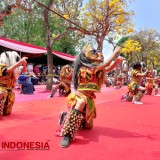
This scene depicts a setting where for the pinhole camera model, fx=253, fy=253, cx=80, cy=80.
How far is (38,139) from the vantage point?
2990mm

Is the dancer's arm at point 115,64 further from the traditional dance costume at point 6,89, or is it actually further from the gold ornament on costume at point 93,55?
the traditional dance costume at point 6,89

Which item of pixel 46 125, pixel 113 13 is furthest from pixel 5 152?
pixel 113 13

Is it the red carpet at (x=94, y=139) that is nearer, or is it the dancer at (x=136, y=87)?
the red carpet at (x=94, y=139)

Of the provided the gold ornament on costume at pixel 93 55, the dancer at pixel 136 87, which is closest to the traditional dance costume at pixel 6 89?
the gold ornament on costume at pixel 93 55

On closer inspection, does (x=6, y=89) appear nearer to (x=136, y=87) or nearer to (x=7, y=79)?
(x=7, y=79)

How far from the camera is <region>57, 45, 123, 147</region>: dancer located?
10.1 feet

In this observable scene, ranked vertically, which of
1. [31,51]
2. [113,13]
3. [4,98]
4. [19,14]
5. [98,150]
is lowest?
[98,150]

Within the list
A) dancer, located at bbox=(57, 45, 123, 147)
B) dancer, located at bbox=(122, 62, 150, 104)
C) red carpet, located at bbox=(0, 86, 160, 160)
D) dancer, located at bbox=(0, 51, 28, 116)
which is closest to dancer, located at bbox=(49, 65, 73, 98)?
dancer, located at bbox=(122, 62, 150, 104)

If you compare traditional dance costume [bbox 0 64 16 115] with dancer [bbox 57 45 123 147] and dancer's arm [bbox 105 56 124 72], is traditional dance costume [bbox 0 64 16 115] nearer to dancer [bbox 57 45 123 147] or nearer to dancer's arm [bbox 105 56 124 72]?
dancer [bbox 57 45 123 147]

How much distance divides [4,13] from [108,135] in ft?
20.8

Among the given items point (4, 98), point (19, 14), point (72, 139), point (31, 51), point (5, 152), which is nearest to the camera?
point (5, 152)

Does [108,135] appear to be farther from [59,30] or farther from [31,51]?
[59,30]

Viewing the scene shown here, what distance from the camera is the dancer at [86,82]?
307cm

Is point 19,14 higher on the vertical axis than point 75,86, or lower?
higher
